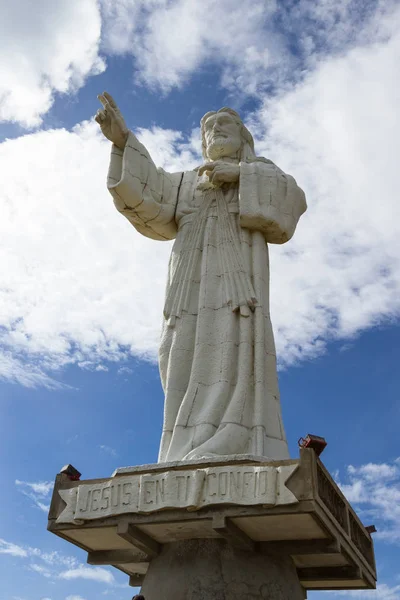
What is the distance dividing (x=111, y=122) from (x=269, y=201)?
2.48m

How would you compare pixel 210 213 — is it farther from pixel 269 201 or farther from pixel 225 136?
pixel 225 136

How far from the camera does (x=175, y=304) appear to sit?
896 cm

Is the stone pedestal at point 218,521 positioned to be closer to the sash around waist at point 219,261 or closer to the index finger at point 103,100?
the sash around waist at point 219,261

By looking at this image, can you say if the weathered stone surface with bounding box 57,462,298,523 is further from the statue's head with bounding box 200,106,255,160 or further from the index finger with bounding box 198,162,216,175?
the statue's head with bounding box 200,106,255,160

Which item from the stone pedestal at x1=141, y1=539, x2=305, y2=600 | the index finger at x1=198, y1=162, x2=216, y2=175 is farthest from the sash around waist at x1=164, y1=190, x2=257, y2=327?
the stone pedestal at x1=141, y1=539, x2=305, y2=600

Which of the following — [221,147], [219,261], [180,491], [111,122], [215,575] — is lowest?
[215,575]

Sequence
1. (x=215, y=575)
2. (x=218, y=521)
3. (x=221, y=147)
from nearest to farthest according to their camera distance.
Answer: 1. (x=218, y=521)
2. (x=215, y=575)
3. (x=221, y=147)

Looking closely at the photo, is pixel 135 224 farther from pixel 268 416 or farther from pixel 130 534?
pixel 130 534

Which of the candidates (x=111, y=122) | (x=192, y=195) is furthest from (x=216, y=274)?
(x=111, y=122)

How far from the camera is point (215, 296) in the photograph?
28.9ft

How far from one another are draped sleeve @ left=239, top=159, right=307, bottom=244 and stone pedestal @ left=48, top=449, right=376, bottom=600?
12.3ft

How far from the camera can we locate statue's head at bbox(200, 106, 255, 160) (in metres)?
10.2

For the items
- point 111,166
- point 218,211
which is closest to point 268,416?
point 218,211

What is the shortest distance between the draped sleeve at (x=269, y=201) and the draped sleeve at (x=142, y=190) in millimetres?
1253
